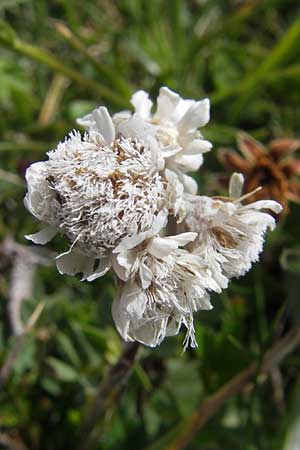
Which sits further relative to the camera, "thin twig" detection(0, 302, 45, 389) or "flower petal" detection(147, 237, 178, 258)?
"thin twig" detection(0, 302, 45, 389)

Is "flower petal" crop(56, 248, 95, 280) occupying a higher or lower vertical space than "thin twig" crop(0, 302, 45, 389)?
higher

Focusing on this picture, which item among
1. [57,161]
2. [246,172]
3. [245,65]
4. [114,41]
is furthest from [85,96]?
[57,161]

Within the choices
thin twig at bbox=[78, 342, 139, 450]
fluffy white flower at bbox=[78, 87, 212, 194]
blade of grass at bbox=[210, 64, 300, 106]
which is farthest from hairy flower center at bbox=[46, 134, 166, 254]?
blade of grass at bbox=[210, 64, 300, 106]

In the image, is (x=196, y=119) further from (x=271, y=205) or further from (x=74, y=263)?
(x=74, y=263)

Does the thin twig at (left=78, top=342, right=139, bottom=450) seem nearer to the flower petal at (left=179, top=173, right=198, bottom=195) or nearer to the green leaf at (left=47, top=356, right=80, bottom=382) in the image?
the green leaf at (left=47, top=356, right=80, bottom=382)

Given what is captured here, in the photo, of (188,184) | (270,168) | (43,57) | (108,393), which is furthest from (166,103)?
(43,57)

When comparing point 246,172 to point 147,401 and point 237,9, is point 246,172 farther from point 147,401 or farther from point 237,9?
point 237,9
